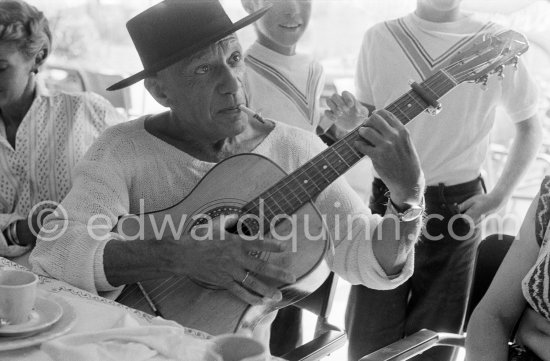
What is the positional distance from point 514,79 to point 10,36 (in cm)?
160

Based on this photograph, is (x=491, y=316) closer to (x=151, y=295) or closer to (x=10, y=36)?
(x=151, y=295)

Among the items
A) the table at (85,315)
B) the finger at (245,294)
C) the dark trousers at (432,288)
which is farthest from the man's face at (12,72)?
the dark trousers at (432,288)

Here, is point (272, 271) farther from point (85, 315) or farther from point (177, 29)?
point (177, 29)

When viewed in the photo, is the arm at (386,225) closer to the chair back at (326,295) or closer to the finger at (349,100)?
the chair back at (326,295)

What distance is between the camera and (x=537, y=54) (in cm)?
460

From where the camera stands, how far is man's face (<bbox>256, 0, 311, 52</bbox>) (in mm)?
2254

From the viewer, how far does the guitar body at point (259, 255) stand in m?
1.47

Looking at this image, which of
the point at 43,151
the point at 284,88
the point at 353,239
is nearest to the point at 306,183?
the point at 353,239

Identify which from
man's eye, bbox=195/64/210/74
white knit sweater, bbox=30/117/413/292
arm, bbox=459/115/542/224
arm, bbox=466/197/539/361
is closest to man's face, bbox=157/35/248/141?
man's eye, bbox=195/64/210/74

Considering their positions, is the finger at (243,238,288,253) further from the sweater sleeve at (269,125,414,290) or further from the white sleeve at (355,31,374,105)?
the white sleeve at (355,31,374,105)

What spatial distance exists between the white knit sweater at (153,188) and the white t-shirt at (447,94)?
0.55m

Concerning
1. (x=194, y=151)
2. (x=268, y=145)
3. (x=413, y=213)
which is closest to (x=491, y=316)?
(x=413, y=213)

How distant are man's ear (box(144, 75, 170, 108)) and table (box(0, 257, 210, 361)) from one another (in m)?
0.58

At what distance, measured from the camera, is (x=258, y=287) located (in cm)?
143
